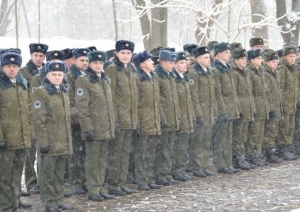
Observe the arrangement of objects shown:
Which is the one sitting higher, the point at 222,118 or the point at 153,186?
the point at 222,118

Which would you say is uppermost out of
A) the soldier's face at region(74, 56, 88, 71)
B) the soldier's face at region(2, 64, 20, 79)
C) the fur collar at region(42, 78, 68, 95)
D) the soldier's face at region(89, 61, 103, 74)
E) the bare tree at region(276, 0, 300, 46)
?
the bare tree at region(276, 0, 300, 46)

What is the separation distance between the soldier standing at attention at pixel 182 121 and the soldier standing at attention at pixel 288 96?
255 centimetres

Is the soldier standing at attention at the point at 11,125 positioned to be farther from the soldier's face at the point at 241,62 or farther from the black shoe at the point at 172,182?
the soldier's face at the point at 241,62

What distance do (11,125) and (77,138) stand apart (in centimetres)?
172

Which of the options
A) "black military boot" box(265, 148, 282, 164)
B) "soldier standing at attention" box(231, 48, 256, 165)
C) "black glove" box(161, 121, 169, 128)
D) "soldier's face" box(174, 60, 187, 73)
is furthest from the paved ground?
"soldier's face" box(174, 60, 187, 73)

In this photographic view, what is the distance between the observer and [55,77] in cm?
834

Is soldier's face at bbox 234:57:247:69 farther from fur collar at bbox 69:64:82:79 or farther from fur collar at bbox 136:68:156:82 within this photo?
fur collar at bbox 69:64:82:79

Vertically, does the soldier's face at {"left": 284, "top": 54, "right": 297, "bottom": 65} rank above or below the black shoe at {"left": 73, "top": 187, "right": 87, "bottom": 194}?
above

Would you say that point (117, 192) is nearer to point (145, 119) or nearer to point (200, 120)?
point (145, 119)

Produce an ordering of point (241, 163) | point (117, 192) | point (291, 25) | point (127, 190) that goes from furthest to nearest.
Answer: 1. point (291, 25)
2. point (241, 163)
3. point (127, 190)
4. point (117, 192)

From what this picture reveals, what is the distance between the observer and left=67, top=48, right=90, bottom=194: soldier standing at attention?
945 centimetres

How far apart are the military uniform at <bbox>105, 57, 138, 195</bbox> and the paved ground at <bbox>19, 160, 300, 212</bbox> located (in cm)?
42

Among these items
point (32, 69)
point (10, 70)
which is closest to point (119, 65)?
point (32, 69)

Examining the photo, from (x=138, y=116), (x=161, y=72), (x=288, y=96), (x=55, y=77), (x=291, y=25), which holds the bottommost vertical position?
(x=138, y=116)
